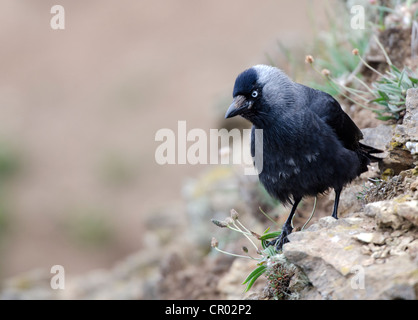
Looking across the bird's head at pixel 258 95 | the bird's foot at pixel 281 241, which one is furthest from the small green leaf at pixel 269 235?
the bird's head at pixel 258 95

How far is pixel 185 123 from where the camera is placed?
12547 mm

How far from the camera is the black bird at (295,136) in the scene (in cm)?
422

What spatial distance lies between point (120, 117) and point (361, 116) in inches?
344

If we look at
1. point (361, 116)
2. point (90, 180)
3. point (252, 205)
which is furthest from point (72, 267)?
point (361, 116)

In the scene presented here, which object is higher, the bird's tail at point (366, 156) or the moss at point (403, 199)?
the bird's tail at point (366, 156)

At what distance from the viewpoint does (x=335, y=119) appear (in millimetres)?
4426

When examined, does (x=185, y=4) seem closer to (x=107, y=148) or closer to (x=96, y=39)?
(x=96, y=39)

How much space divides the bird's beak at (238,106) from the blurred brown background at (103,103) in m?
4.36

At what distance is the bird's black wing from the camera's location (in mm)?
4414
